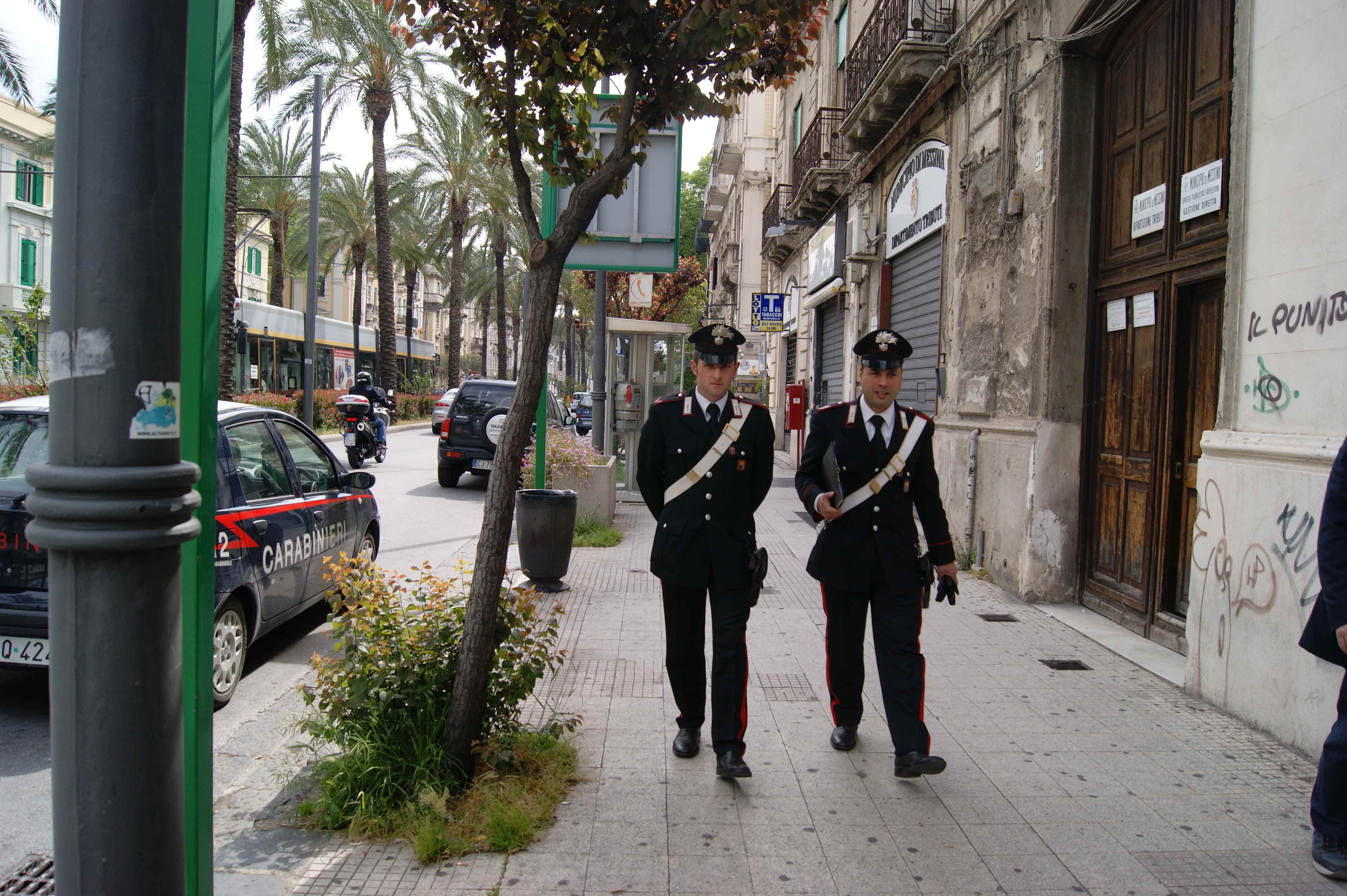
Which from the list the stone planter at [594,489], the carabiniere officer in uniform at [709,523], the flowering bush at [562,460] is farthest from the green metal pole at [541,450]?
the carabiniere officer in uniform at [709,523]

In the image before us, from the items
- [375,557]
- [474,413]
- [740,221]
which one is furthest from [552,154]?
[740,221]

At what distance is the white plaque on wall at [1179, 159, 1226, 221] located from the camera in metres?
5.87

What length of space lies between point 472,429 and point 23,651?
443 inches

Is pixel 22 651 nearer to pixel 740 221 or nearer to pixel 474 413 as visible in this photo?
pixel 474 413

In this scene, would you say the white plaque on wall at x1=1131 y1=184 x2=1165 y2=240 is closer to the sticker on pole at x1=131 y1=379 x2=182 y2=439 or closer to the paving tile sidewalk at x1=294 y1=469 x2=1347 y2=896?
the paving tile sidewalk at x1=294 y1=469 x2=1347 y2=896

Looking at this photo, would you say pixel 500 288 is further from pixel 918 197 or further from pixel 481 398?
pixel 918 197

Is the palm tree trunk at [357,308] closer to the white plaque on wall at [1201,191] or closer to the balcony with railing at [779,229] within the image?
the balcony with railing at [779,229]

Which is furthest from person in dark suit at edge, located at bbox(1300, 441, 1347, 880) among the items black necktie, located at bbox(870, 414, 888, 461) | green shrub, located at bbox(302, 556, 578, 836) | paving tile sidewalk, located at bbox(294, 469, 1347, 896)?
green shrub, located at bbox(302, 556, 578, 836)

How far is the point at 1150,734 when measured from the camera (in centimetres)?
474

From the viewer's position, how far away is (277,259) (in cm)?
3497

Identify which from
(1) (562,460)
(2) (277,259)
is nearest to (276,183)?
(2) (277,259)

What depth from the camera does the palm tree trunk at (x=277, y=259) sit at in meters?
34.6

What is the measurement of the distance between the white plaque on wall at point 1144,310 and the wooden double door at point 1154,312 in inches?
0.5

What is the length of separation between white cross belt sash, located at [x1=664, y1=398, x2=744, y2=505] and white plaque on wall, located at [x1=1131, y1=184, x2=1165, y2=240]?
411cm
